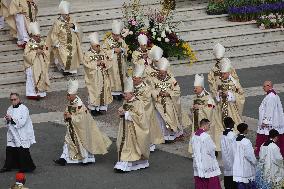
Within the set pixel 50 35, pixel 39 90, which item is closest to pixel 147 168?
pixel 39 90

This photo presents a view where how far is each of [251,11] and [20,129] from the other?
512 inches

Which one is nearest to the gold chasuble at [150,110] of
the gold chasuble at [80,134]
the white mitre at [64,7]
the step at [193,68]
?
the gold chasuble at [80,134]

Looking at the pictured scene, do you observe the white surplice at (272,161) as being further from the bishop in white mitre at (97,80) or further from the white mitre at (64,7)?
the white mitre at (64,7)

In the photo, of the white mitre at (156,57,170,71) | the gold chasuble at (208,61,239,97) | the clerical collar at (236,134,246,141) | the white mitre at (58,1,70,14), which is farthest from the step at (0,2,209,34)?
the clerical collar at (236,134,246,141)

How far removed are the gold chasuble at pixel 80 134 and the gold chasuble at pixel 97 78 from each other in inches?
141

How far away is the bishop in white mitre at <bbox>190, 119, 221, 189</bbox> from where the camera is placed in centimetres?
1816

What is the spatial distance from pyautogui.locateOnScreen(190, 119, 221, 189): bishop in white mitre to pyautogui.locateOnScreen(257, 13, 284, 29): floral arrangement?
42.6ft

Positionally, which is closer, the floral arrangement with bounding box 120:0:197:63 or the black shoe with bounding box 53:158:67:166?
the black shoe with bounding box 53:158:67:166

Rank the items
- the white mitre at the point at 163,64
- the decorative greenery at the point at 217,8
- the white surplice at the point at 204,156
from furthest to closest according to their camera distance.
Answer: the decorative greenery at the point at 217,8
the white mitre at the point at 163,64
the white surplice at the point at 204,156

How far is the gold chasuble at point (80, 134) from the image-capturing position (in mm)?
20422

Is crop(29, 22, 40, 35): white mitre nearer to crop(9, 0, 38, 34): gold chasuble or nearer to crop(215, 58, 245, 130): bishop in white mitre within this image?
crop(9, 0, 38, 34): gold chasuble

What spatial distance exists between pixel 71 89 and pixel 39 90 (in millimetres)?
5167

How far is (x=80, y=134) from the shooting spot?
20500 millimetres

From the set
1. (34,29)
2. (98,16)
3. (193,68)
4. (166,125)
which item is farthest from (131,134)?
(98,16)
